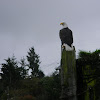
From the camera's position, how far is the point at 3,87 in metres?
27.7

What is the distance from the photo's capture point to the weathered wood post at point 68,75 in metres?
3.46

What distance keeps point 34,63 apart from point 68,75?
42242 millimetres

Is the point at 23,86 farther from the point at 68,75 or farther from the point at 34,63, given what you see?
the point at 68,75

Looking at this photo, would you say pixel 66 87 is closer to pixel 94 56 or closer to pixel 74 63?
pixel 74 63

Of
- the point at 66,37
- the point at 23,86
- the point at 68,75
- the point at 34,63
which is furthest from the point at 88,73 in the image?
the point at 34,63

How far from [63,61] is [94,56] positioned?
58 centimetres

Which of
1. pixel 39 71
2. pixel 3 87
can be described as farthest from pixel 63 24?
pixel 39 71

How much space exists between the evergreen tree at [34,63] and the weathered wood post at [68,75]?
3899 cm

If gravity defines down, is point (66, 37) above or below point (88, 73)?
above

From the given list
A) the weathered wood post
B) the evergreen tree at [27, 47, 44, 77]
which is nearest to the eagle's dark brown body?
the weathered wood post

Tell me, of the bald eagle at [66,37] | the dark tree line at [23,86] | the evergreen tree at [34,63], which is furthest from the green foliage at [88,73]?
the evergreen tree at [34,63]

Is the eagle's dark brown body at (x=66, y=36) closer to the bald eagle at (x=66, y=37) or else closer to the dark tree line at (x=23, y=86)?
the bald eagle at (x=66, y=37)

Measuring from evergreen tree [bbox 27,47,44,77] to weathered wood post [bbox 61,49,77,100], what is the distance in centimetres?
3899

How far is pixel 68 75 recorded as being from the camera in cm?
355
